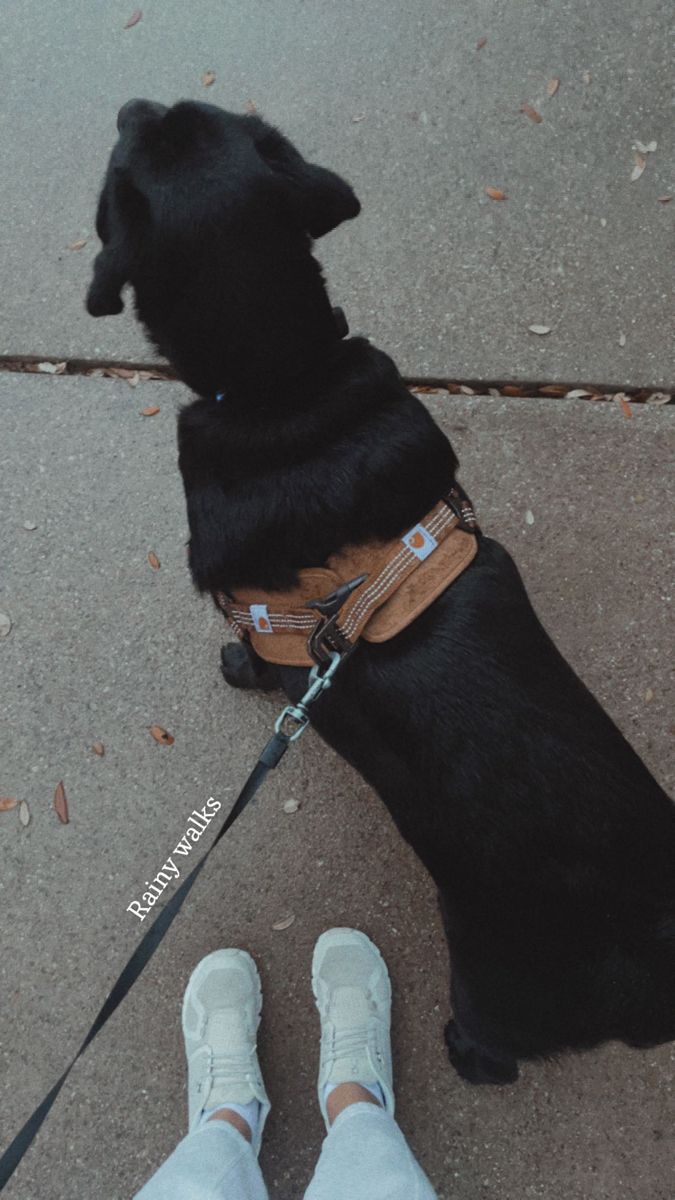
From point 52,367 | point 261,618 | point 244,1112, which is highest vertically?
point 261,618

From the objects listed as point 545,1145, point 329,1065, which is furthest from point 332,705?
point 545,1145

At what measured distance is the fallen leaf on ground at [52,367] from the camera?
2775mm

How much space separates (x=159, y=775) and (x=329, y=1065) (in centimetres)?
85

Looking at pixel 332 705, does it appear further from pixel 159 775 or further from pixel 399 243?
pixel 399 243

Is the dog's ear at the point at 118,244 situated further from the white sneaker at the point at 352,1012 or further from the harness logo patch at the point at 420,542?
the white sneaker at the point at 352,1012

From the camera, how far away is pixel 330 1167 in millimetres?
1853

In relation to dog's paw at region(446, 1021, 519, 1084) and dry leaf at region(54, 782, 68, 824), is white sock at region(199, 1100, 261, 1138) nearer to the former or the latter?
dog's paw at region(446, 1021, 519, 1084)

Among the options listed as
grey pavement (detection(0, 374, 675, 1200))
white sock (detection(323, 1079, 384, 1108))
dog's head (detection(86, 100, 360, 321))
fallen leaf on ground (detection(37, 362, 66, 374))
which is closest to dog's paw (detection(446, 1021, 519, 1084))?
grey pavement (detection(0, 374, 675, 1200))

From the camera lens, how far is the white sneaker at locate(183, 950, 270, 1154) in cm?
212

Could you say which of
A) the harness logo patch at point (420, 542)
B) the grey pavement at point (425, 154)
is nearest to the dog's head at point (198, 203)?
the harness logo patch at point (420, 542)

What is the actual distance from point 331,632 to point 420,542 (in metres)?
0.25

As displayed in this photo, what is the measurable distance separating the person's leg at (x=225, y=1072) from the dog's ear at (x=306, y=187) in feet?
5.78

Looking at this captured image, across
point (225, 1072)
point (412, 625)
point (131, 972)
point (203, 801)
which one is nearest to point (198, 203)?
point (412, 625)

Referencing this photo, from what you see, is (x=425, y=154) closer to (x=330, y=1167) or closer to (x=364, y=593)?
(x=364, y=593)
